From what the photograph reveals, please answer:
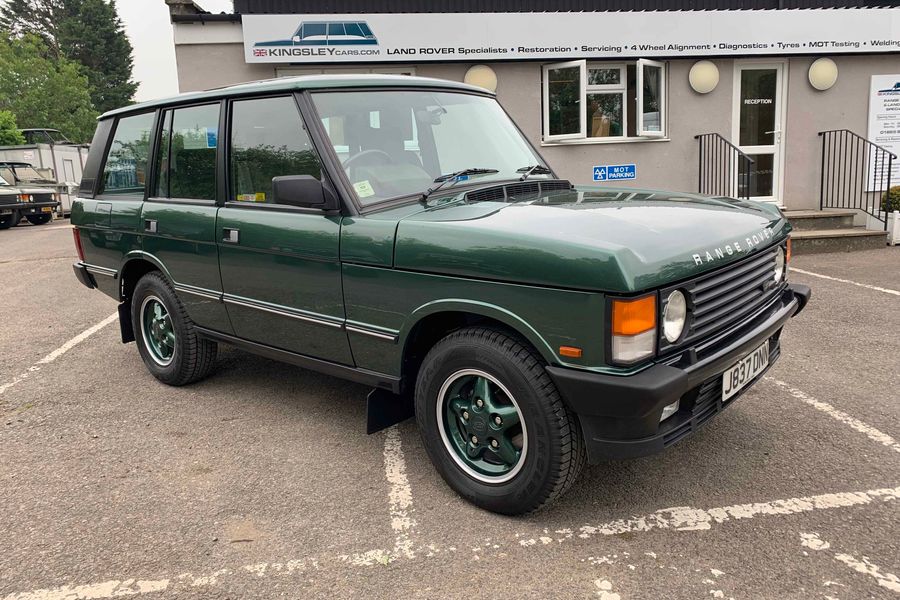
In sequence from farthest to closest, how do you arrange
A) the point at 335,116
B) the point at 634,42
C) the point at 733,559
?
the point at 634,42
the point at 335,116
the point at 733,559

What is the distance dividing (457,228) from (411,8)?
8.65 m

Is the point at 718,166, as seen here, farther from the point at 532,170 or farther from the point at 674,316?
the point at 674,316

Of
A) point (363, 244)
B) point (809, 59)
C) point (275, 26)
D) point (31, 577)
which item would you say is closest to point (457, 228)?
point (363, 244)

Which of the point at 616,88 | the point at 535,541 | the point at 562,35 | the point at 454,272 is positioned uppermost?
the point at 562,35

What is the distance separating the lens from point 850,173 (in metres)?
11.1

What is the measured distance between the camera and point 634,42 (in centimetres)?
1021

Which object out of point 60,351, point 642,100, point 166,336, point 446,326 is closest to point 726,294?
point 446,326

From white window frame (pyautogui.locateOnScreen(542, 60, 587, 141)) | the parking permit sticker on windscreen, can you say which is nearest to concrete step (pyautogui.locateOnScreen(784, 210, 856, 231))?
white window frame (pyautogui.locateOnScreen(542, 60, 587, 141))

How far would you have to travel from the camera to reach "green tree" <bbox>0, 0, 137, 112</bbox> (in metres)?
54.9

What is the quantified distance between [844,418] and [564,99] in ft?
25.8

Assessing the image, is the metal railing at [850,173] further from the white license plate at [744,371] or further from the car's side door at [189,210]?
the car's side door at [189,210]

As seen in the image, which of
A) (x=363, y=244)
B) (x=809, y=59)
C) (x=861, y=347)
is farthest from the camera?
(x=809, y=59)

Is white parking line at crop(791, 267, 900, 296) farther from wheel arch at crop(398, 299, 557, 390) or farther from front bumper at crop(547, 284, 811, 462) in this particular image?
wheel arch at crop(398, 299, 557, 390)

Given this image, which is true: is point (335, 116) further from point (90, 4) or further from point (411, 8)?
point (90, 4)
